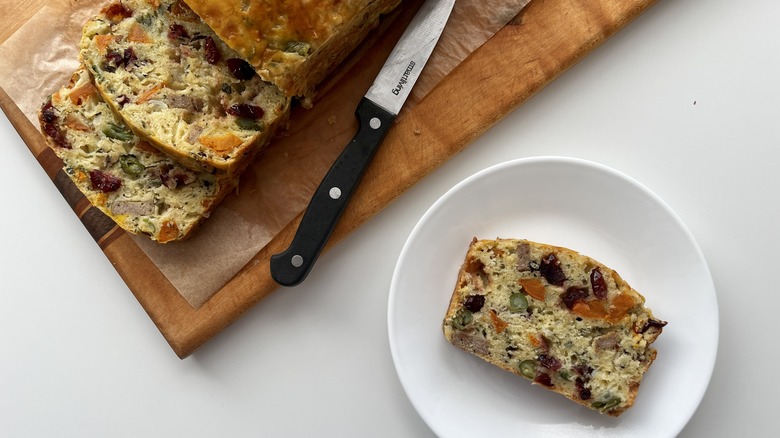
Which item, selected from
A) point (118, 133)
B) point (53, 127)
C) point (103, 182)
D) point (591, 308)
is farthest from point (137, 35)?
point (591, 308)

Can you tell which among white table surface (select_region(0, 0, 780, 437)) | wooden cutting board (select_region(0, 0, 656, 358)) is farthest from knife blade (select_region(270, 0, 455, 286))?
white table surface (select_region(0, 0, 780, 437))

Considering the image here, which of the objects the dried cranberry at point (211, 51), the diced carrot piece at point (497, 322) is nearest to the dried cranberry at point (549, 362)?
the diced carrot piece at point (497, 322)

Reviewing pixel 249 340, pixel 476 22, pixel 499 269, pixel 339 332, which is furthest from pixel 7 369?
pixel 476 22

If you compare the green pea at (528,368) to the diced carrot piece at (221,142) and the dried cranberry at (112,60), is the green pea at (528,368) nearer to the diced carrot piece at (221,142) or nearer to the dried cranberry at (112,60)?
the diced carrot piece at (221,142)

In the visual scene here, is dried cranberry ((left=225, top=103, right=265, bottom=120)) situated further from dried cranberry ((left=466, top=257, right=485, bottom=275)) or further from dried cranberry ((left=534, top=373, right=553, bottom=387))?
dried cranberry ((left=534, top=373, right=553, bottom=387))

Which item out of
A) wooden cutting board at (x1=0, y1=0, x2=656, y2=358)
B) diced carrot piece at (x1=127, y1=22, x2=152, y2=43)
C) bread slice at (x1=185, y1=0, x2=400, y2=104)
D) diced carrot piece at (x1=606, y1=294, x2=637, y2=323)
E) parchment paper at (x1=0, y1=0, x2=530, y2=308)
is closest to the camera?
bread slice at (x1=185, y1=0, x2=400, y2=104)

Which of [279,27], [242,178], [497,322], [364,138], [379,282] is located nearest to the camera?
[279,27]

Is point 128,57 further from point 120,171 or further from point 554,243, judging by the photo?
point 554,243
